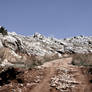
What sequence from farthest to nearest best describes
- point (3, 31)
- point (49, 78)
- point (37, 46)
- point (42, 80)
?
point (37, 46), point (3, 31), point (49, 78), point (42, 80)

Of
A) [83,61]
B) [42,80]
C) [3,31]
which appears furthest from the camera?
[3,31]

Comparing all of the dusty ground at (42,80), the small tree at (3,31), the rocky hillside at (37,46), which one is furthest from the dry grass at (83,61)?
the small tree at (3,31)

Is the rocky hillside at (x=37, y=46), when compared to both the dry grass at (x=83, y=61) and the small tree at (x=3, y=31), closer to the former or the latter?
the small tree at (x=3, y=31)

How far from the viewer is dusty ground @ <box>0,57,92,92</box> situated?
661 inches

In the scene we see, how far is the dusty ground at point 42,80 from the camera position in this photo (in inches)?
661

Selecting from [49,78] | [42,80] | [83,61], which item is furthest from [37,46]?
[42,80]

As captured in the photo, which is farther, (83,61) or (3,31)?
(3,31)

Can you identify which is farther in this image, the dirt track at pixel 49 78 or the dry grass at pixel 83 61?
the dry grass at pixel 83 61

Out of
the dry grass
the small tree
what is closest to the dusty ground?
the dry grass

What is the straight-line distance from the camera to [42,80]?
18188 millimetres

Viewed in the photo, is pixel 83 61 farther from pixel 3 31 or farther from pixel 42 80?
pixel 3 31

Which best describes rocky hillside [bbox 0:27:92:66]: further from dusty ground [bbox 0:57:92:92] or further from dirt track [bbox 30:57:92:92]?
dirt track [bbox 30:57:92:92]

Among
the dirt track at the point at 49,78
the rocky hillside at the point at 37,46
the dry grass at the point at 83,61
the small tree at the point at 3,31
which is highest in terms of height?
the small tree at the point at 3,31

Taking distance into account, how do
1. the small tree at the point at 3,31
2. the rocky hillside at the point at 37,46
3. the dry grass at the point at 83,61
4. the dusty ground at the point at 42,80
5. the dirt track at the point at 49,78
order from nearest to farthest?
1. the dirt track at the point at 49,78
2. the dusty ground at the point at 42,80
3. the dry grass at the point at 83,61
4. the rocky hillside at the point at 37,46
5. the small tree at the point at 3,31
